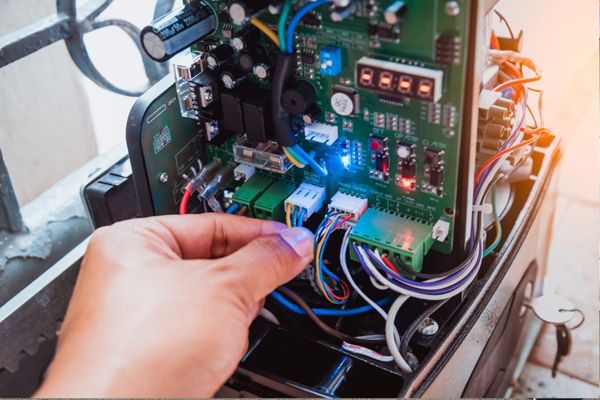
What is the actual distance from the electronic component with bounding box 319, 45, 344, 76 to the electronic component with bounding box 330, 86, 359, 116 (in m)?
0.03

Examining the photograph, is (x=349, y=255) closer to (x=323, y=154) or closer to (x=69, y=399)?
(x=323, y=154)

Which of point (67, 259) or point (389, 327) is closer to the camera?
point (389, 327)

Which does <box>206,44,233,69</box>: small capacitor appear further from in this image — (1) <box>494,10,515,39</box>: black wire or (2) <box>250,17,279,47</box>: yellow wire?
(1) <box>494,10,515,39</box>: black wire

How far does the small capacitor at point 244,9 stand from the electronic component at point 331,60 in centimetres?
11

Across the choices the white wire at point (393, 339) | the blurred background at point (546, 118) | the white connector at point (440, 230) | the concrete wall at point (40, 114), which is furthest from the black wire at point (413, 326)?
the concrete wall at point (40, 114)

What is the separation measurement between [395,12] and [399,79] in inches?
3.8

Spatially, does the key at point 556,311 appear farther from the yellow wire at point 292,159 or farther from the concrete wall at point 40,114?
the concrete wall at point 40,114

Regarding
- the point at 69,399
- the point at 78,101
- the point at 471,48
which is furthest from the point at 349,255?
the point at 78,101

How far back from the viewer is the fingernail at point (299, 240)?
104 cm

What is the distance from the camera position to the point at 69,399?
32.6 inches

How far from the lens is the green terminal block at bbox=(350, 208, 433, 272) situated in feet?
3.52

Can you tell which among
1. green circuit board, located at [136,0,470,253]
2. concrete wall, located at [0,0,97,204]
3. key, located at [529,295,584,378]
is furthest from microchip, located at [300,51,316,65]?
concrete wall, located at [0,0,97,204]

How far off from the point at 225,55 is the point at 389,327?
52 centimetres

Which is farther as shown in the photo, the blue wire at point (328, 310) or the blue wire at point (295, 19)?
the blue wire at point (328, 310)
